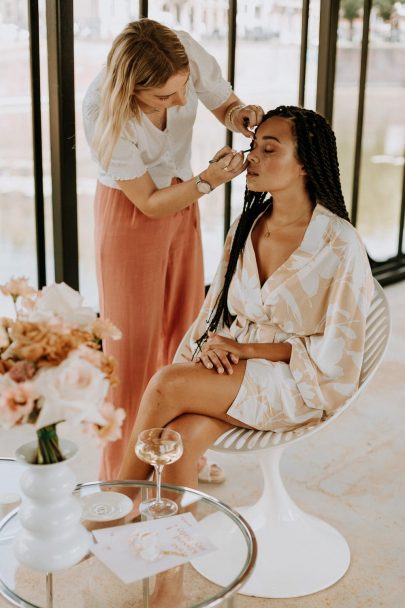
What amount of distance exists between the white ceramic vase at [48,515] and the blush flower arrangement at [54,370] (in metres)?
0.03

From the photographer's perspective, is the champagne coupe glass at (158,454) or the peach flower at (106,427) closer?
the peach flower at (106,427)

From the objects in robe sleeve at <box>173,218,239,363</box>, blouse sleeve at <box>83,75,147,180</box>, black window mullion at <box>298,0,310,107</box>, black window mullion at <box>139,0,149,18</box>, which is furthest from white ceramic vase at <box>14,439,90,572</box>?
black window mullion at <box>298,0,310,107</box>

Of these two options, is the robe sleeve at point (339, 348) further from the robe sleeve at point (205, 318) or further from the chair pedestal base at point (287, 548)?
the robe sleeve at point (205, 318)

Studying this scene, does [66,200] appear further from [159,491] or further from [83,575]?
[83,575]

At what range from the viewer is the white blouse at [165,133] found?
2.44 metres

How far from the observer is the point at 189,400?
2.22m

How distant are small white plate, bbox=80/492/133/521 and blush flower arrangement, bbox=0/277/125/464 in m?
0.31

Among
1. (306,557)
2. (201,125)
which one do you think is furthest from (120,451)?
(201,125)

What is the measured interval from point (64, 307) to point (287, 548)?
3.94 ft

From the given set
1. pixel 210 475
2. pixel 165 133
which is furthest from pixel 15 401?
pixel 210 475

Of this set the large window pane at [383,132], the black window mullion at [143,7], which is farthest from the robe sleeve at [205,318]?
the large window pane at [383,132]

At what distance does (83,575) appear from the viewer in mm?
1636

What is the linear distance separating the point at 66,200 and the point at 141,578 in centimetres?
195

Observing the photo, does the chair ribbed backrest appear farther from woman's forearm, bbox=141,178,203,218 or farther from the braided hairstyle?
woman's forearm, bbox=141,178,203,218
